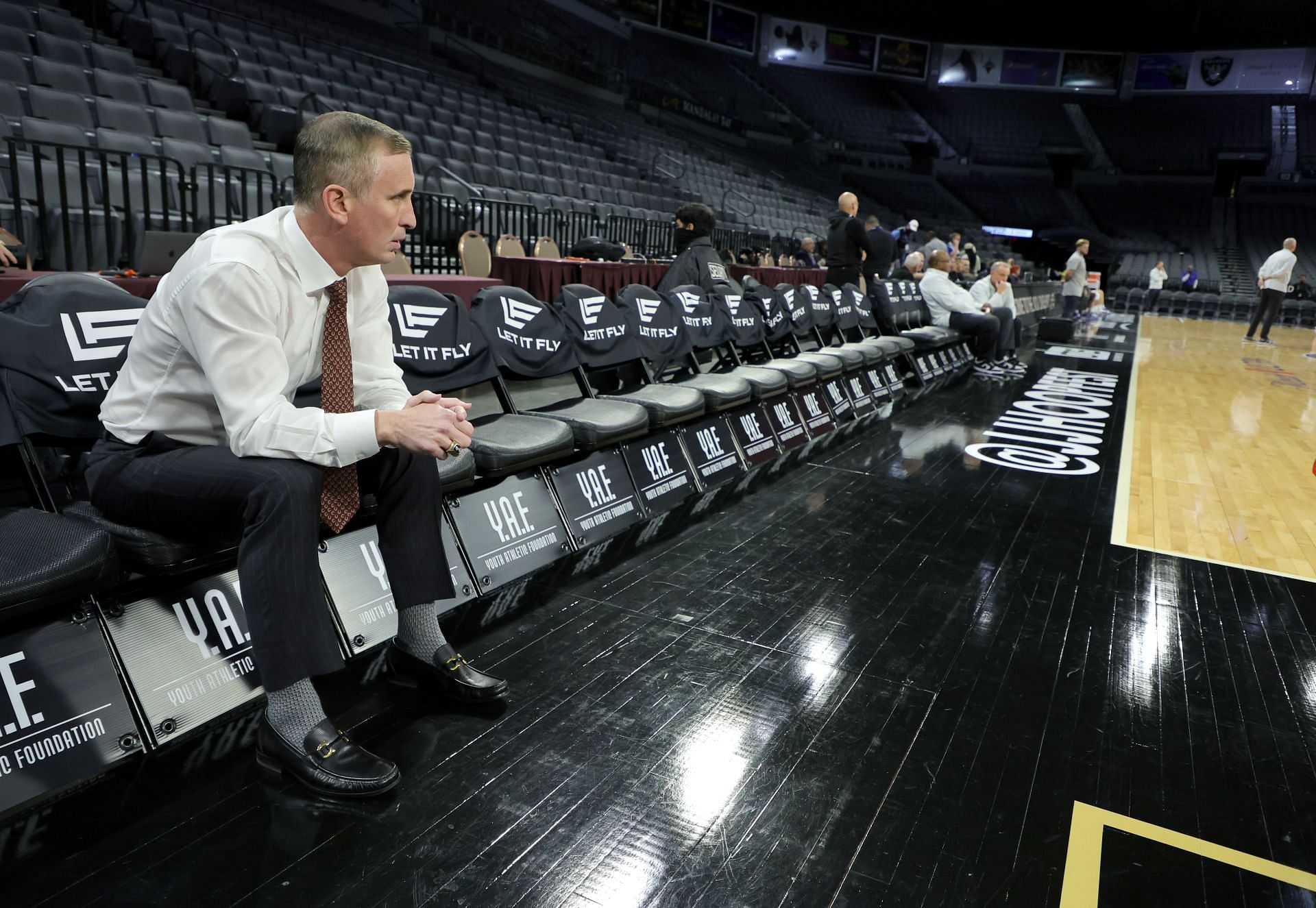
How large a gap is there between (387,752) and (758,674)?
0.93m

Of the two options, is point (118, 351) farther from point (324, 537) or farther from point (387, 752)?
point (387, 752)

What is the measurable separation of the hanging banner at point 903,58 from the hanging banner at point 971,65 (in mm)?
688

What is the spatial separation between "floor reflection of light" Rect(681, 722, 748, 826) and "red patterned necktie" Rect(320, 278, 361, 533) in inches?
35.6

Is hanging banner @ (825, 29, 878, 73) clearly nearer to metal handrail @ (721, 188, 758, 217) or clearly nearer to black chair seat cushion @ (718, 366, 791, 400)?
metal handrail @ (721, 188, 758, 217)

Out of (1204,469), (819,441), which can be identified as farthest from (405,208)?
(1204,469)

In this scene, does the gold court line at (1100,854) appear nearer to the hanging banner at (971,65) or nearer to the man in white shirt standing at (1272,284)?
the man in white shirt standing at (1272,284)

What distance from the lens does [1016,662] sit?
2.32 metres

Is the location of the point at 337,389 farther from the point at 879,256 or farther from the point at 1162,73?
the point at 1162,73

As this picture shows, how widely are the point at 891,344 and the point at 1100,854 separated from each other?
193 inches

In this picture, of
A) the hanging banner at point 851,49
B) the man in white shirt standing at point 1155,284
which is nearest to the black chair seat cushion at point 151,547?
the man in white shirt standing at point 1155,284

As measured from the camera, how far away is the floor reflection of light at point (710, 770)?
1.62 m

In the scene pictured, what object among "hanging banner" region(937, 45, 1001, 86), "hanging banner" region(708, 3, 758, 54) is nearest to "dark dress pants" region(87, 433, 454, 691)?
"hanging banner" region(708, 3, 758, 54)

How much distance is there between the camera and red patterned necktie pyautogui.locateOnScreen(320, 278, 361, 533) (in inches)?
68.8

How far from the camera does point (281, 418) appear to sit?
5.14 ft
